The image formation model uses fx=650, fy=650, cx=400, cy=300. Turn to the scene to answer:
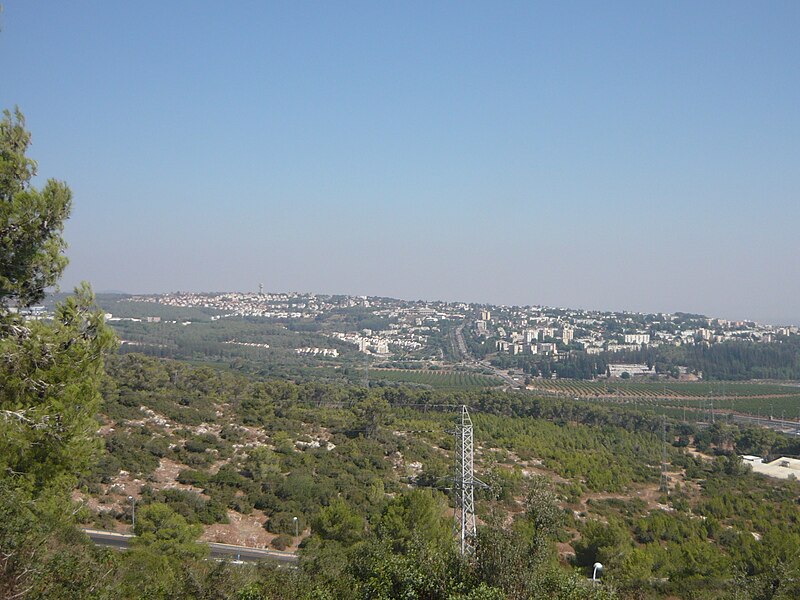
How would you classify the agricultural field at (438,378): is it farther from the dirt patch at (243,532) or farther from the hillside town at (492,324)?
the dirt patch at (243,532)

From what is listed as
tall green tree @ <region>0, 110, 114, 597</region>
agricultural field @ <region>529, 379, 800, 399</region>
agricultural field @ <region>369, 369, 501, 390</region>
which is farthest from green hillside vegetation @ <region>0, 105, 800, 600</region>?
agricultural field @ <region>529, 379, 800, 399</region>

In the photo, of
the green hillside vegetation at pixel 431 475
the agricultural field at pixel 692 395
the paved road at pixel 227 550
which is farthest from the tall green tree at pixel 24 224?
the agricultural field at pixel 692 395

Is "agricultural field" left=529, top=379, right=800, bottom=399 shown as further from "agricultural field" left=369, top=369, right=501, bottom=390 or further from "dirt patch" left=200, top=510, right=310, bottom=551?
"dirt patch" left=200, top=510, right=310, bottom=551

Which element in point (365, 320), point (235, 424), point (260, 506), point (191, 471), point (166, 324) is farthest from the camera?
point (365, 320)

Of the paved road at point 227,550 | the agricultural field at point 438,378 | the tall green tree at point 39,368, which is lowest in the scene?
the agricultural field at point 438,378

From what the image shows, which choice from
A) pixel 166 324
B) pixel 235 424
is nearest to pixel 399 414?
pixel 235 424

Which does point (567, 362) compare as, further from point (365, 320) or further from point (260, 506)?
point (260, 506)

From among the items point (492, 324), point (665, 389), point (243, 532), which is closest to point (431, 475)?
point (243, 532)
